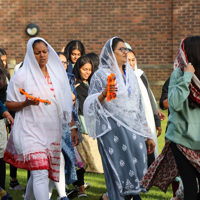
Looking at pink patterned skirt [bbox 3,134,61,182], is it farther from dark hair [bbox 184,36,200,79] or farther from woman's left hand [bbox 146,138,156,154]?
dark hair [bbox 184,36,200,79]

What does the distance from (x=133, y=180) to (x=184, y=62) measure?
1672 millimetres

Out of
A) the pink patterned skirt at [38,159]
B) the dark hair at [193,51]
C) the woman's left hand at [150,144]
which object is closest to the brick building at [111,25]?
the woman's left hand at [150,144]

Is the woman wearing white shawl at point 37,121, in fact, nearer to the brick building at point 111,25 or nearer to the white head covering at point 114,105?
the white head covering at point 114,105

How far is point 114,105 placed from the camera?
566 cm

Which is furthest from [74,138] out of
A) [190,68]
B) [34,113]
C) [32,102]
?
[190,68]

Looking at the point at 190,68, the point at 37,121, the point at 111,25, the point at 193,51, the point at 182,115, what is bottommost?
the point at 111,25

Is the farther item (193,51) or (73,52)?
(73,52)

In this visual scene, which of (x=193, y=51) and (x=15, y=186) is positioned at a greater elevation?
(x=193, y=51)

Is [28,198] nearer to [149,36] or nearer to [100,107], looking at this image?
[100,107]

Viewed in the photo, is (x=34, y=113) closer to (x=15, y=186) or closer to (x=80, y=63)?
(x=80, y=63)

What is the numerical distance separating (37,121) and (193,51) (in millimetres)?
1852

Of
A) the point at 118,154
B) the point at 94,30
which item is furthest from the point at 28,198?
the point at 94,30

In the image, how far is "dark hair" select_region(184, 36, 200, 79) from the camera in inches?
172

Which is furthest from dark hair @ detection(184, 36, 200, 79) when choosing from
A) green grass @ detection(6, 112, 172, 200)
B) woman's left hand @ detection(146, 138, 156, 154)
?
green grass @ detection(6, 112, 172, 200)
